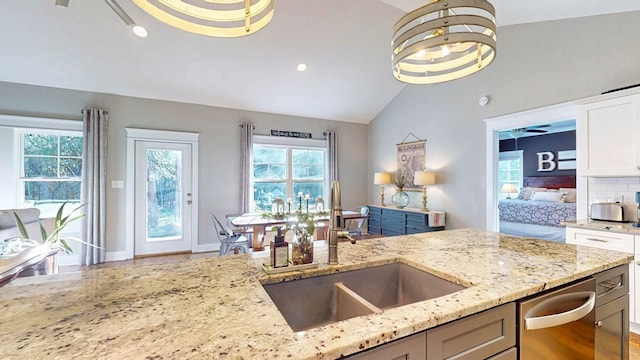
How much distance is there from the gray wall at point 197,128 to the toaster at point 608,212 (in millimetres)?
3959

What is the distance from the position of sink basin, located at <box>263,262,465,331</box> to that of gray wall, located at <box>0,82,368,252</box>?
13.3ft

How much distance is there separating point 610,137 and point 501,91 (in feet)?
4.88

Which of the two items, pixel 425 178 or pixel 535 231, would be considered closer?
pixel 425 178

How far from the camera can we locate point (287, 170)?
18.3 feet

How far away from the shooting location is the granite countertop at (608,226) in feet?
7.28

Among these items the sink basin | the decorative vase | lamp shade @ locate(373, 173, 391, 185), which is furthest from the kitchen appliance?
lamp shade @ locate(373, 173, 391, 185)

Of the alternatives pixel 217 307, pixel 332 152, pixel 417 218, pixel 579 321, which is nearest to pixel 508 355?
pixel 579 321

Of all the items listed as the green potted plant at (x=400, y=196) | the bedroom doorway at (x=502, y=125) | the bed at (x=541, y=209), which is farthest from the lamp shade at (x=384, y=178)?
the bed at (x=541, y=209)

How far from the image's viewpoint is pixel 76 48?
3457 millimetres

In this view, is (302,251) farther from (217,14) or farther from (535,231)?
(535,231)

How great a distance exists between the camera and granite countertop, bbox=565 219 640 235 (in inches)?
87.4

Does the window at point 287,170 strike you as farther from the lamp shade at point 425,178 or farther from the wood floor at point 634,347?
the wood floor at point 634,347

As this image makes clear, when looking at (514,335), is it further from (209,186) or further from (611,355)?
(209,186)

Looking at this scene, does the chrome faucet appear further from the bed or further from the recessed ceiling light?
the bed
